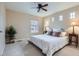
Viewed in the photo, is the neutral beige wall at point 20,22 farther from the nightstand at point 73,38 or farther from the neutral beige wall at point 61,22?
the nightstand at point 73,38

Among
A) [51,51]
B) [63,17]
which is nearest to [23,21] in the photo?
[51,51]

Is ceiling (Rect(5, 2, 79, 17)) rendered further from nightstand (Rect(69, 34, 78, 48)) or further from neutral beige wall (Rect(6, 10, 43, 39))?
nightstand (Rect(69, 34, 78, 48))

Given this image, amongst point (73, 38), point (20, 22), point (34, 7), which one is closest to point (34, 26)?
point (20, 22)

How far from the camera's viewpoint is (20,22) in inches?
111

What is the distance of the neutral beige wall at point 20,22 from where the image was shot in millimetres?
2639

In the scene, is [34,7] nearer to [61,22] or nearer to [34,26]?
[34,26]

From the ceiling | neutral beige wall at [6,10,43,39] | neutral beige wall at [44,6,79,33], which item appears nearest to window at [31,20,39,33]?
neutral beige wall at [6,10,43,39]

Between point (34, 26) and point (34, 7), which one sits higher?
point (34, 7)

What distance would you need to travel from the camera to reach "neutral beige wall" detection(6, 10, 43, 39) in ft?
8.66

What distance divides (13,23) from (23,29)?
465 millimetres

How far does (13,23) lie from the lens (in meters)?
2.66

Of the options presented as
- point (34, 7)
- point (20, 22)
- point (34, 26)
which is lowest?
point (34, 26)

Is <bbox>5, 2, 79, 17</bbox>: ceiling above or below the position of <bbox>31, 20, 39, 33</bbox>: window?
above

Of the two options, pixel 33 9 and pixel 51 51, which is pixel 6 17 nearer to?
pixel 33 9
